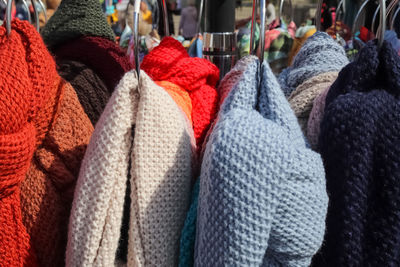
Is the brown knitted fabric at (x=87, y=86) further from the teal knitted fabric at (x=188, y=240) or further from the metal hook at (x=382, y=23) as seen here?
the metal hook at (x=382, y=23)

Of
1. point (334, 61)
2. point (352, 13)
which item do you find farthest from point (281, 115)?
point (352, 13)

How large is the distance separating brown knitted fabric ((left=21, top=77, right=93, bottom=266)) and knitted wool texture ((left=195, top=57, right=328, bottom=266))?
0.22m

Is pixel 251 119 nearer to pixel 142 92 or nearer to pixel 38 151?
pixel 142 92

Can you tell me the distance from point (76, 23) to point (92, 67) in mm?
95

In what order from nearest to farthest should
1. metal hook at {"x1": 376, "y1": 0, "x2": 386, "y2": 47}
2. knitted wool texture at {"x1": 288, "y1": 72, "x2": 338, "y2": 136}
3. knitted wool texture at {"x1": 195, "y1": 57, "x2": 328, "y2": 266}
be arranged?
1. knitted wool texture at {"x1": 195, "y1": 57, "x2": 328, "y2": 266}
2. metal hook at {"x1": 376, "y1": 0, "x2": 386, "y2": 47}
3. knitted wool texture at {"x1": 288, "y1": 72, "x2": 338, "y2": 136}

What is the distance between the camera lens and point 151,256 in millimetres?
417

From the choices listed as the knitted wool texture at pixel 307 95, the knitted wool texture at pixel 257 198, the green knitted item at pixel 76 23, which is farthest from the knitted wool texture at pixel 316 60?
the green knitted item at pixel 76 23

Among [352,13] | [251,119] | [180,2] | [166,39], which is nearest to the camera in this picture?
[251,119]

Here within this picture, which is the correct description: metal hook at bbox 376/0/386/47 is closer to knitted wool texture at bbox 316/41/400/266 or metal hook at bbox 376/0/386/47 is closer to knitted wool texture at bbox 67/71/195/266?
knitted wool texture at bbox 316/41/400/266

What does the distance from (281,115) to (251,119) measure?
70 millimetres

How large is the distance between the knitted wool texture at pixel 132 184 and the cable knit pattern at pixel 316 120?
22cm

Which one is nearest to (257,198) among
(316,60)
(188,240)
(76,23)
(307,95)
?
(188,240)

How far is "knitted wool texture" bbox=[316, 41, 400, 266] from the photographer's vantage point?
41cm

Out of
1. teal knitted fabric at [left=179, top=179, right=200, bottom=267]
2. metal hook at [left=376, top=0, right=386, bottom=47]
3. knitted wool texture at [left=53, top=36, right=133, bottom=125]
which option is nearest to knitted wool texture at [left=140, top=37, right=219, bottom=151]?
knitted wool texture at [left=53, top=36, right=133, bottom=125]
